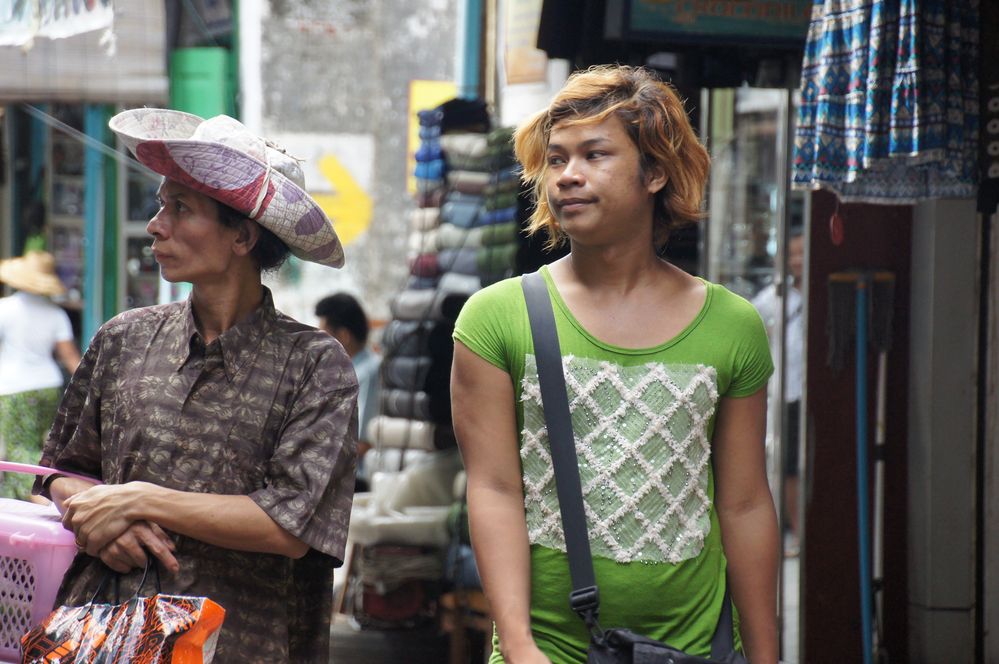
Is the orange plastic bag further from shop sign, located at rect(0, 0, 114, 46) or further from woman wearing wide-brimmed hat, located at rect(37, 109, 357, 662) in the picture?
shop sign, located at rect(0, 0, 114, 46)

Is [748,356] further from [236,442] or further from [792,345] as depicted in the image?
[792,345]

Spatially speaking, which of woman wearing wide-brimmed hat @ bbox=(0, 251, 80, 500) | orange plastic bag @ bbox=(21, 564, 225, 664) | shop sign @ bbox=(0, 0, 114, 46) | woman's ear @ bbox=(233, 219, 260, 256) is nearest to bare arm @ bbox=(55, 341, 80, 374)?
woman wearing wide-brimmed hat @ bbox=(0, 251, 80, 500)

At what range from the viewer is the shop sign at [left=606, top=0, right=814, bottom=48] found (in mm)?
4375

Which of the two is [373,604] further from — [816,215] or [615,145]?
[615,145]

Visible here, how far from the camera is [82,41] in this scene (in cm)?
604

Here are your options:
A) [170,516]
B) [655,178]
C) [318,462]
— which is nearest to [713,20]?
[655,178]

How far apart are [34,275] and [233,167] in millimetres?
4886

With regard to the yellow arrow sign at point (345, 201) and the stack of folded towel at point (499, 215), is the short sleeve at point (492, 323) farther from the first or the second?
the yellow arrow sign at point (345, 201)

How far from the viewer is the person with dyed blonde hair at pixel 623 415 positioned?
Answer: 8.05 ft

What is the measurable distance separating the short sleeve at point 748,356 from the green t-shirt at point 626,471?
14mm

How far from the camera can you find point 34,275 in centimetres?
712

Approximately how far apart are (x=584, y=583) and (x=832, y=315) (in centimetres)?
322

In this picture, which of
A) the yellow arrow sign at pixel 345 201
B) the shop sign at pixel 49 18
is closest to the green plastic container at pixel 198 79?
the shop sign at pixel 49 18

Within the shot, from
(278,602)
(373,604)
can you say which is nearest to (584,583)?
(278,602)
